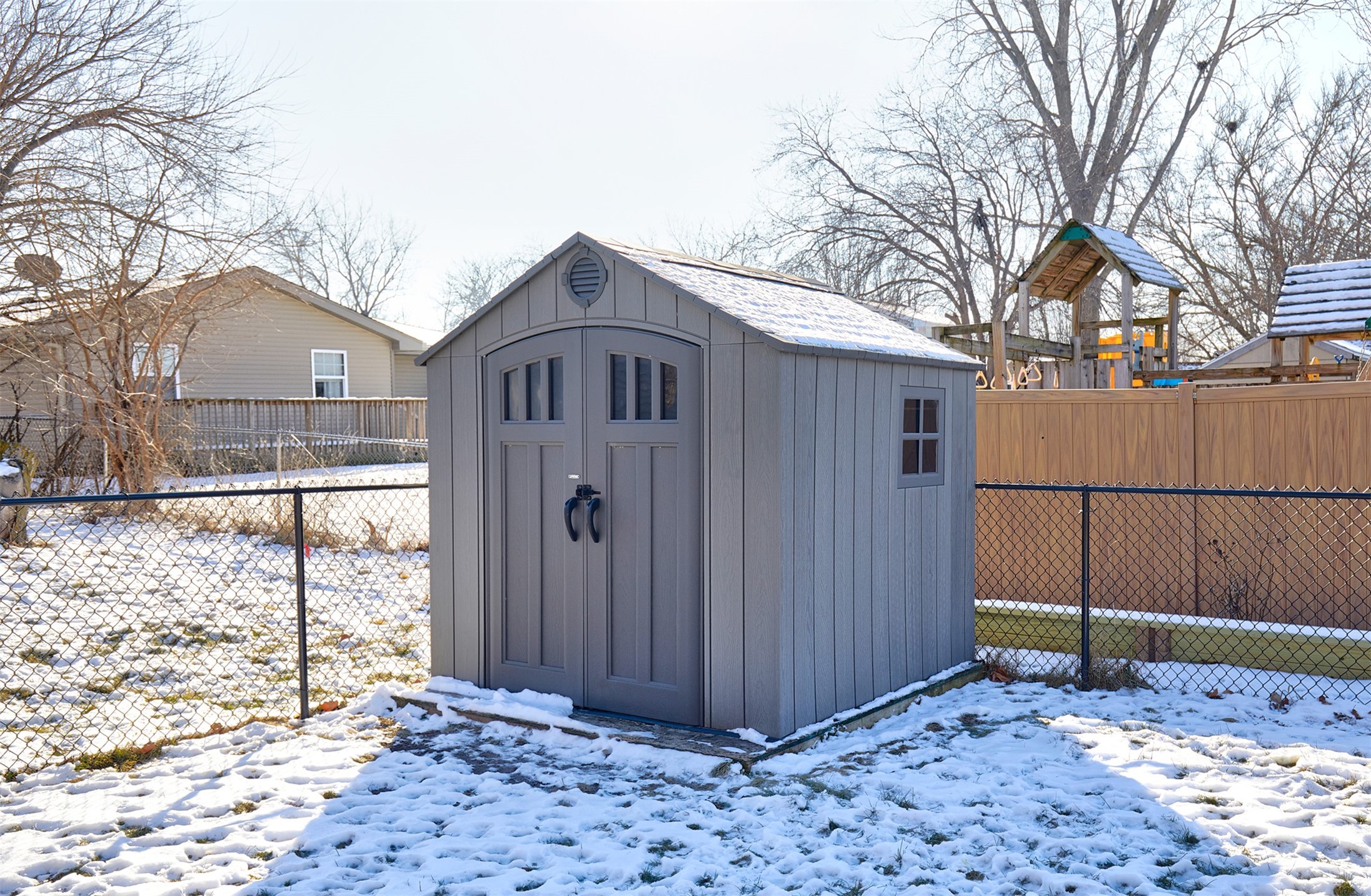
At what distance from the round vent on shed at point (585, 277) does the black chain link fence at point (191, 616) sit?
5.28 feet

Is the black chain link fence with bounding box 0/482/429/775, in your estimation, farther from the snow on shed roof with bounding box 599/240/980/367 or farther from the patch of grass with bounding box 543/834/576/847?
the patch of grass with bounding box 543/834/576/847

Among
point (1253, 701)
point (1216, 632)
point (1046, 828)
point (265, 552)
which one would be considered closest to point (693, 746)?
point (1046, 828)

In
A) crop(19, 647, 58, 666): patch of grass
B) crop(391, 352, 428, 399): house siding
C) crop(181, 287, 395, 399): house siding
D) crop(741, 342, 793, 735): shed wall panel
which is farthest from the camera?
crop(391, 352, 428, 399): house siding

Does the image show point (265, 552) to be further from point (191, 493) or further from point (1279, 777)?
point (1279, 777)

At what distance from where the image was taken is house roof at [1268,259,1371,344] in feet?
28.8

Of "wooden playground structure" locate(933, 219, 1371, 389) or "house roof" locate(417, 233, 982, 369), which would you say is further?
"wooden playground structure" locate(933, 219, 1371, 389)

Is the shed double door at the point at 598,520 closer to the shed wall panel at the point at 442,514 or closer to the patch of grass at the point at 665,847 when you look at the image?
the shed wall panel at the point at 442,514

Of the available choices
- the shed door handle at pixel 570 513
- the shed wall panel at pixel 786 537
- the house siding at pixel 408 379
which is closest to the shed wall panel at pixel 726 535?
the shed wall panel at pixel 786 537

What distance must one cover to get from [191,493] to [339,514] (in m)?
7.56

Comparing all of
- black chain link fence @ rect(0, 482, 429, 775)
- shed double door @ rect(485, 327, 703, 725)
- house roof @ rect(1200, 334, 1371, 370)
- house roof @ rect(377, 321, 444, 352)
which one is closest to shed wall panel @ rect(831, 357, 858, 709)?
shed double door @ rect(485, 327, 703, 725)

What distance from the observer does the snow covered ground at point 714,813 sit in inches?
140

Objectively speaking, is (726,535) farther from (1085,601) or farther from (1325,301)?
(1325,301)

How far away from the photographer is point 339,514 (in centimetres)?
1244

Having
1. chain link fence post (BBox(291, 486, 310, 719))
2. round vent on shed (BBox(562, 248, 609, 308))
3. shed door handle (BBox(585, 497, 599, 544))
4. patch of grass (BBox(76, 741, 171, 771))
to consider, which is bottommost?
patch of grass (BBox(76, 741, 171, 771))
